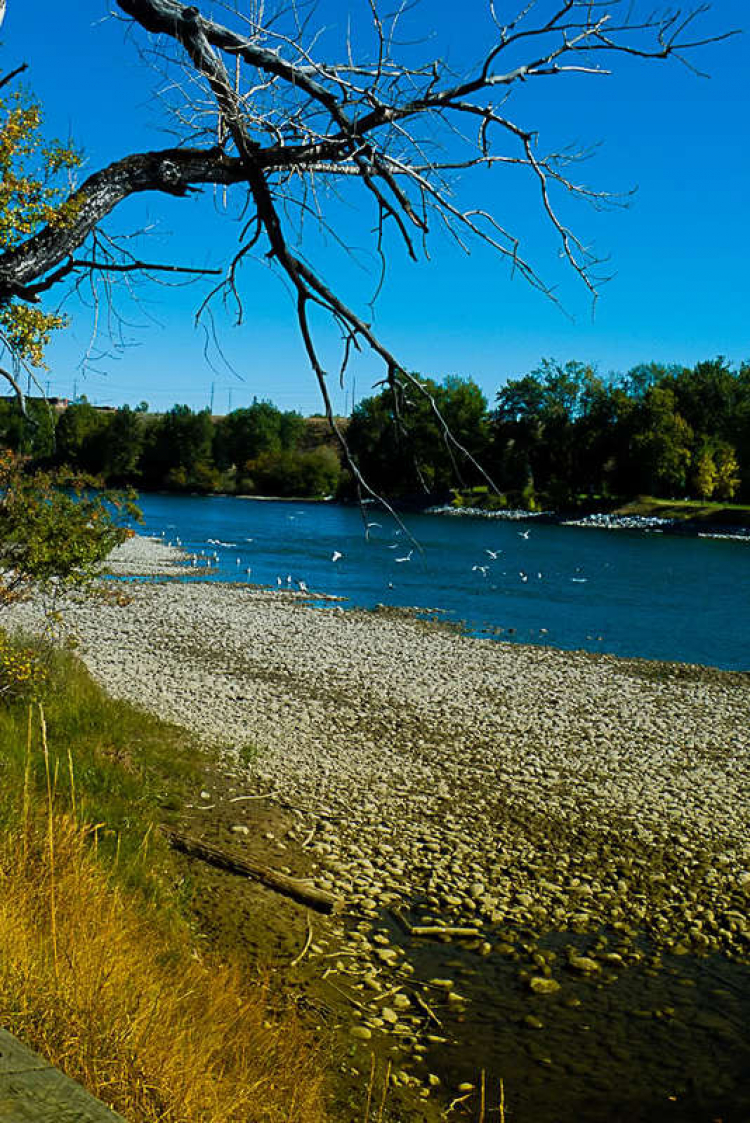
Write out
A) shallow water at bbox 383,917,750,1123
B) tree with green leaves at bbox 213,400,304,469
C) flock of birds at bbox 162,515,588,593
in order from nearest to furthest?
shallow water at bbox 383,917,750,1123 < flock of birds at bbox 162,515,588,593 < tree with green leaves at bbox 213,400,304,469

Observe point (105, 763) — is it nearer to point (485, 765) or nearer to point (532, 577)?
point (485, 765)

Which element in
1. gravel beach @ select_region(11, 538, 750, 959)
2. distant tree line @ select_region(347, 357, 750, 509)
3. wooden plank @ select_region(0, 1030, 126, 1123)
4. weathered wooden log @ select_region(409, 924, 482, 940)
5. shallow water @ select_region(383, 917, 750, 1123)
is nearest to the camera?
wooden plank @ select_region(0, 1030, 126, 1123)

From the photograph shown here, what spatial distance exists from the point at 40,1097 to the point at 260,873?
23.2 ft

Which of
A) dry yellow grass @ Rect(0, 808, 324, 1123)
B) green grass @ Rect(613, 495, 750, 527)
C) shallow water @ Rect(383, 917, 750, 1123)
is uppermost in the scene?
green grass @ Rect(613, 495, 750, 527)

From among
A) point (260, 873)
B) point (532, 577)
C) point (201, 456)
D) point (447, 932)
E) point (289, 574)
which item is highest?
point (201, 456)

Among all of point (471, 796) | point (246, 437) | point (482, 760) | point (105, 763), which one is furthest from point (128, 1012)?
point (246, 437)

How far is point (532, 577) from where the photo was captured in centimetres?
4469

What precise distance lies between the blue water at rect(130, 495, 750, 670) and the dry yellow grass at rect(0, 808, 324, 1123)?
12268 millimetres

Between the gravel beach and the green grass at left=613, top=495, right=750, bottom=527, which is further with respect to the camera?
the green grass at left=613, top=495, right=750, bottom=527

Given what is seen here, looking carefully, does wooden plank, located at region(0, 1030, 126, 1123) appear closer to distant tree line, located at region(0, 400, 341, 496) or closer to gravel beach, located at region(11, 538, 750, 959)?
gravel beach, located at region(11, 538, 750, 959)

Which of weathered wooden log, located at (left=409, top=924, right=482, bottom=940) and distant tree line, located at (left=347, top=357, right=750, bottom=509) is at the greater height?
distant tree line, located at (left=347, top=357, right=750, bottom=509)

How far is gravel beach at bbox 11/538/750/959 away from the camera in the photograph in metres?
9.27

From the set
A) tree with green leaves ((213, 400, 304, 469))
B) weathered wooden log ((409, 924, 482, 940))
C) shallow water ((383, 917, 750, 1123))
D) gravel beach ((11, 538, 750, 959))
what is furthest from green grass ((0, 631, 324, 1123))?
tree with green leaves ((213, 400, 304, 469))

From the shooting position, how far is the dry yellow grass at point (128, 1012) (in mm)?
2768
